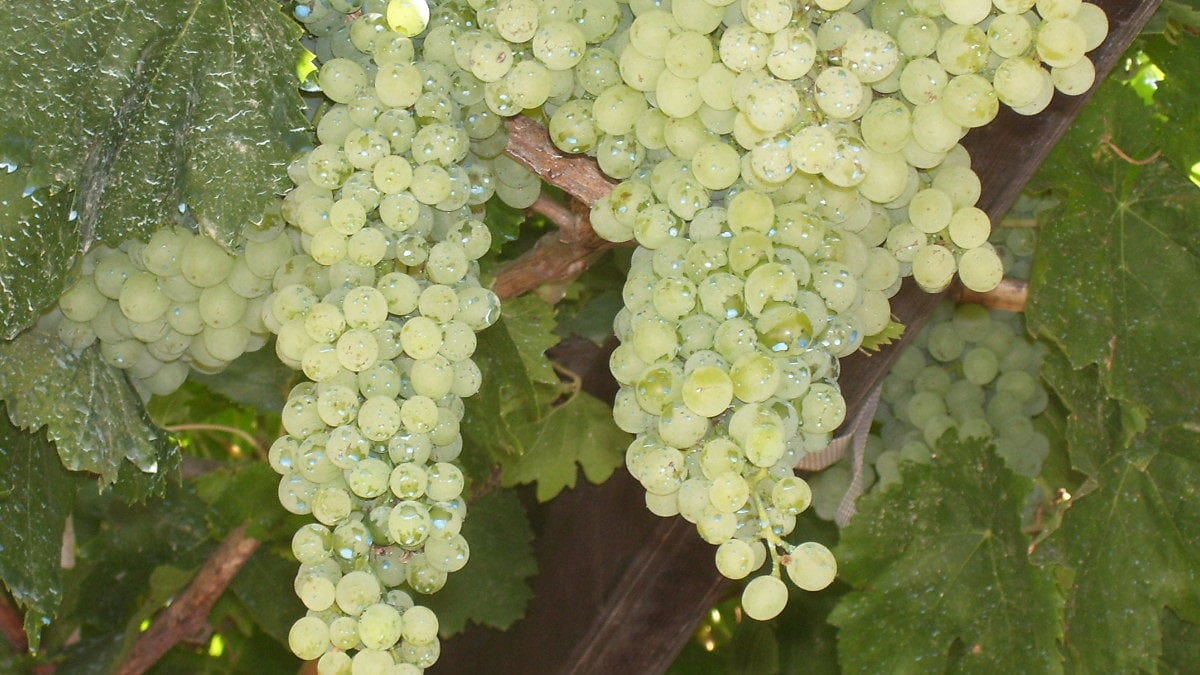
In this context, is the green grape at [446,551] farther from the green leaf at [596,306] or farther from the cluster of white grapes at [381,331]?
the green leaf at [596,306]

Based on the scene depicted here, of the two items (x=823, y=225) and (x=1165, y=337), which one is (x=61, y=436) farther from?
(x=1165, y=337)

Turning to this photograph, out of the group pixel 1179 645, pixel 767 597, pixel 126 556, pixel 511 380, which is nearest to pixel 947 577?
pixel 1179 645

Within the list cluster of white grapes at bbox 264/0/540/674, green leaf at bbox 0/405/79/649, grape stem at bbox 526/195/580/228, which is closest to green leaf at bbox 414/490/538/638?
grape stem at bbox 526/195/580/228

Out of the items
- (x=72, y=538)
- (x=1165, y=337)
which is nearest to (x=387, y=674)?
(x=1165, y=337)

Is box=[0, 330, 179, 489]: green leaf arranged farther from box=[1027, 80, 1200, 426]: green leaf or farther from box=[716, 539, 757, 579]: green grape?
box=[1027, 80, 1200, 426]: green leaf

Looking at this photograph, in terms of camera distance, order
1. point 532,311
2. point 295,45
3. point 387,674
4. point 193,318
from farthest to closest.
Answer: point 532,311 → point 193,318 → point 295,45 → point 387,674

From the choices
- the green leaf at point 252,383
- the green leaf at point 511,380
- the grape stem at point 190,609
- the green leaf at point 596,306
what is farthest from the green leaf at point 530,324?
the grape stem at point 190,609
